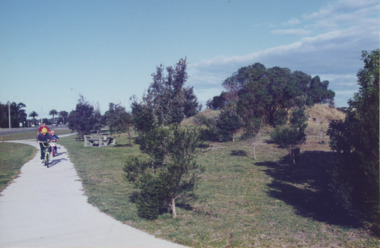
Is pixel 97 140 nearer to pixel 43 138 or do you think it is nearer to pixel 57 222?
pixel 43 138

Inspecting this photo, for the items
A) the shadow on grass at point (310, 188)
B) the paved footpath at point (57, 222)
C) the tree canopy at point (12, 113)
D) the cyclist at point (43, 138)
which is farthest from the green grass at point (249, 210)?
the tree canopy at point (12, 113)

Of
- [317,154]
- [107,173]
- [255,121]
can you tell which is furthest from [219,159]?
[107,173]

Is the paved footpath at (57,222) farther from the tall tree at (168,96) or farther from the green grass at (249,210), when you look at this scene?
the tall tree at (168,96)

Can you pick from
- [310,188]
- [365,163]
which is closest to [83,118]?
[310,188]

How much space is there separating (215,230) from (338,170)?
2.85 meters

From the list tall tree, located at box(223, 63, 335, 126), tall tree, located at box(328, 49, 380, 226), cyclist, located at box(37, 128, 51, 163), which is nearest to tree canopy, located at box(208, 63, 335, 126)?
tall tree, located at box(223, 63, 335, 126)

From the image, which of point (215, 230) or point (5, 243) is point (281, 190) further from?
point (5, 243)

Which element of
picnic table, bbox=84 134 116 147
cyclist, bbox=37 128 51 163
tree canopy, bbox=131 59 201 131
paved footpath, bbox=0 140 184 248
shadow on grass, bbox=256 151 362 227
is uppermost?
tree canopy, bbox=131 59 201 131

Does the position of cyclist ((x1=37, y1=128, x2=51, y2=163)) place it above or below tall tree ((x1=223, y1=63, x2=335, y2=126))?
below

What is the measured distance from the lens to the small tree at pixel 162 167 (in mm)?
5980

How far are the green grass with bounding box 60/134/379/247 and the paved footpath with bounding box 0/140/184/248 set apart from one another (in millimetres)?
355

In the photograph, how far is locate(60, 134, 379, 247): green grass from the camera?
17.3 ft

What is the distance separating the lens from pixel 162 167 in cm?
645

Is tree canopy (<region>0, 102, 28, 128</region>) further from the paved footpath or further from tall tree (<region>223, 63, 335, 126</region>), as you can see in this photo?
the paved footpath
